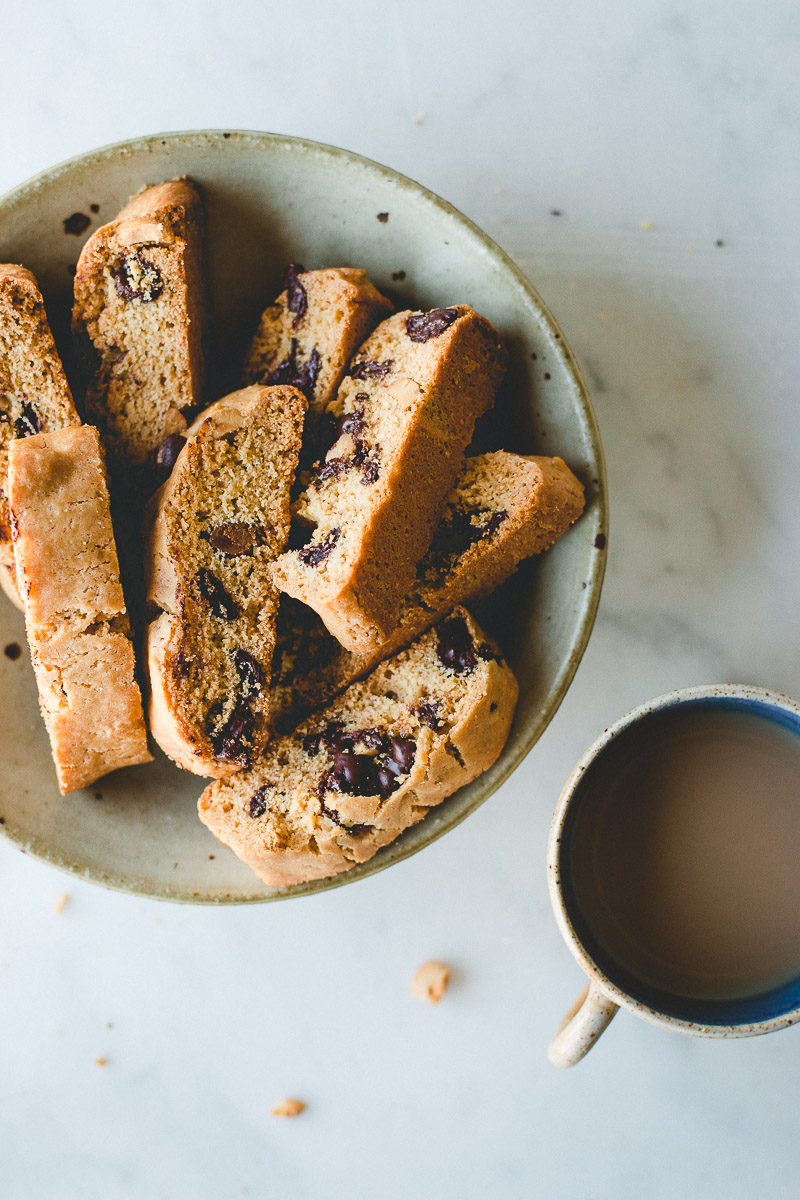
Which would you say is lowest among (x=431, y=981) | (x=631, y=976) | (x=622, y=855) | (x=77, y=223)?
(x=431, y=981)

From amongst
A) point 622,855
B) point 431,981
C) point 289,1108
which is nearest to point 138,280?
point 622,855

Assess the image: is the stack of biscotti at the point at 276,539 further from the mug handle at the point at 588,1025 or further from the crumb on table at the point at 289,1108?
the crumb on table at the point at 289,1108

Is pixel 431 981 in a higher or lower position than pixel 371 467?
lower

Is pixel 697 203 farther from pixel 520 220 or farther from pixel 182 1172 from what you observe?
pixel 182 1172

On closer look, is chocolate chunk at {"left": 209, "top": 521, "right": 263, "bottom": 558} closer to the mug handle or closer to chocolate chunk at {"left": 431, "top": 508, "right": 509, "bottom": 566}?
chocolate chunk at {"left": 431, "top": 508, "right": 509, "bottom": 566}

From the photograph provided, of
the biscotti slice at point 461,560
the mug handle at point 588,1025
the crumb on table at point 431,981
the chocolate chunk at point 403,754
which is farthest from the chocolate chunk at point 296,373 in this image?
the crumb on table at point 431,981

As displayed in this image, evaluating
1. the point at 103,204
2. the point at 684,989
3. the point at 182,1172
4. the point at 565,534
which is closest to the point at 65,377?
the point at 103,204

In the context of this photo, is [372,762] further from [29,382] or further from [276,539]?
[29,382]
